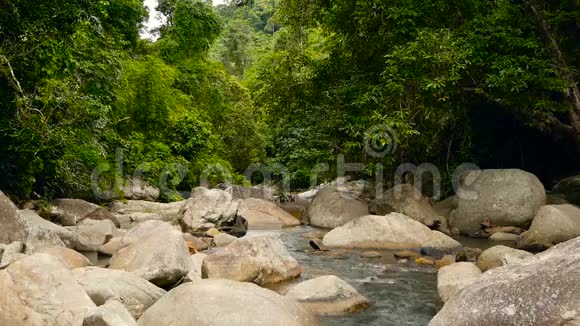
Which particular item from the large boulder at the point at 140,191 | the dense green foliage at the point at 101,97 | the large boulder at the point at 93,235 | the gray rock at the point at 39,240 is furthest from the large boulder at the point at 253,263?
the large boulder at the point at 140,191

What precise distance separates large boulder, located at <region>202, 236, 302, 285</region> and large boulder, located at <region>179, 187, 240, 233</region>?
455 cm

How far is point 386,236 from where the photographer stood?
10.3 meters

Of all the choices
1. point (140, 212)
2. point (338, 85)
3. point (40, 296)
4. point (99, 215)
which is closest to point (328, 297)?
point (40, 296)

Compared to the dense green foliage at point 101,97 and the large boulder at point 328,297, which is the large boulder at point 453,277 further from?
the dense green foliage at point 101,97

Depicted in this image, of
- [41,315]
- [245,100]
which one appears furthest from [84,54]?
[245,100]

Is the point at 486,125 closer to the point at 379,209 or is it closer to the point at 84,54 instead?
the point at 379,209

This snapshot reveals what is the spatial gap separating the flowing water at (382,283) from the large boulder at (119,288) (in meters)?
1.86

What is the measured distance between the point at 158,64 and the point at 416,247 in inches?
539

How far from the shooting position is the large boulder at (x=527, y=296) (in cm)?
335

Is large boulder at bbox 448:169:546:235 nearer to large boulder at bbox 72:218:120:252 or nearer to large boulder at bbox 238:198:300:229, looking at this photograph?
large boulder at bbox 238:198:300:229

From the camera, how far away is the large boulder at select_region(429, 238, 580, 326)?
11.0 ft

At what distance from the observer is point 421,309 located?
6.33 m

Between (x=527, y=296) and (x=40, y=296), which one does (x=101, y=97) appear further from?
(x=527, y=296)

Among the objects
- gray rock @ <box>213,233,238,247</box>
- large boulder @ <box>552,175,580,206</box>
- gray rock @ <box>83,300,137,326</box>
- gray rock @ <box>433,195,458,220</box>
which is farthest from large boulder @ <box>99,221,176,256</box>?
large boulder @ <box>552,175,580,206</box>
